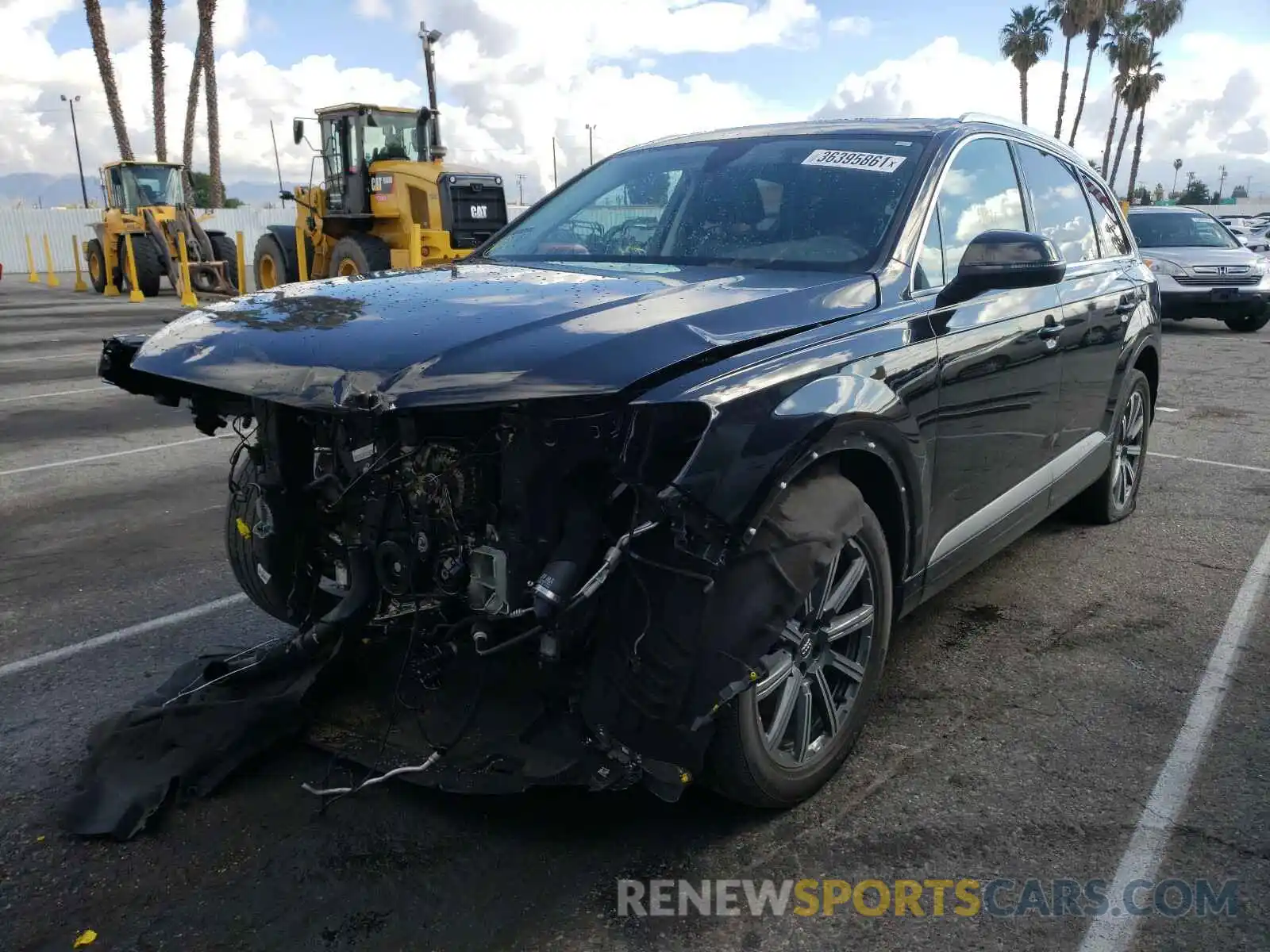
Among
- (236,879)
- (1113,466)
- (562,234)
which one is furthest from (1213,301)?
(236,879)

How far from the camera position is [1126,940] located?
2480 millimetres

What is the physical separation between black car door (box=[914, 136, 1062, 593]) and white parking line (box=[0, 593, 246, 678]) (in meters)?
3.05

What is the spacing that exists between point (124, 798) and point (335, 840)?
65 centimetres

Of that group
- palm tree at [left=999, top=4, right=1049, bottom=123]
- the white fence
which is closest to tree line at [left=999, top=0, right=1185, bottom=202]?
palm tree at [left=999, top=4, right=1049, bottom=123]

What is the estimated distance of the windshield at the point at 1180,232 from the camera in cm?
1603

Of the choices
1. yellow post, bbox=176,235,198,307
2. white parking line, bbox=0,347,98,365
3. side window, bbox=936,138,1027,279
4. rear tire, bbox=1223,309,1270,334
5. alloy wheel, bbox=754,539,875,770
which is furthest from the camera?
yellow post, bbox=176,235,198,307

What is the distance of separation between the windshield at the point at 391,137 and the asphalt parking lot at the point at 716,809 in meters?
13.3

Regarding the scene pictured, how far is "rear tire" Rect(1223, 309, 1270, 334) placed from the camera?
15977mm

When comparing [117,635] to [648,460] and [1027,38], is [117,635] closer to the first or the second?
[648,460]

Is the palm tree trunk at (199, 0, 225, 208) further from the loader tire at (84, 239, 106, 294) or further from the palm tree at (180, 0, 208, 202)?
the loader tire at (84, 239, 106, 294)

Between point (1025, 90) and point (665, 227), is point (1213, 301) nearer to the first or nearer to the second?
point (665, 227)

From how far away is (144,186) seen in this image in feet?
80.5

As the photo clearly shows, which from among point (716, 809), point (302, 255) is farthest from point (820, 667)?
point (302, 255)

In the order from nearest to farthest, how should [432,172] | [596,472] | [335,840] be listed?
1. [596,472]
2. [335,840]
3. [432,172]
